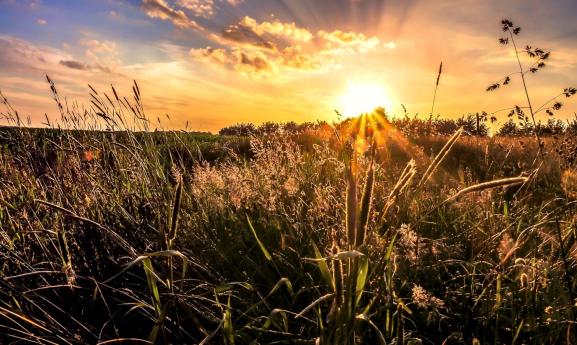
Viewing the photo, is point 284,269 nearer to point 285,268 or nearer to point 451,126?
point 285,268

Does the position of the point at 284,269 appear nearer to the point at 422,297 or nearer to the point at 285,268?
the point at 285,268

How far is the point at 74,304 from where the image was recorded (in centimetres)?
280

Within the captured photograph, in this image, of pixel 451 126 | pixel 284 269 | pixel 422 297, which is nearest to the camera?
pixel 422 297

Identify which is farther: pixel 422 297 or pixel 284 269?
pixel 284 269

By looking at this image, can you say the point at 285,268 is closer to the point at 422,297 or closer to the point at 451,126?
the point at 422,297

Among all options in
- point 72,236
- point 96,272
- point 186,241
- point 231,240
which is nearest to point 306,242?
point 231,240

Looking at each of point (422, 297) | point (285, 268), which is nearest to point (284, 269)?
point (285, 268)

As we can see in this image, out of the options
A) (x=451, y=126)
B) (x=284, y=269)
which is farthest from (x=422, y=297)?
(x=451, y=126)

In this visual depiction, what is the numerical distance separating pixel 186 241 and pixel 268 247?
2.33 ft

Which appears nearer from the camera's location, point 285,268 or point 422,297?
point 422,297

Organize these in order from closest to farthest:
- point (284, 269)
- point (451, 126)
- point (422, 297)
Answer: point (422, 297), point (284, 269), point (451, 126)

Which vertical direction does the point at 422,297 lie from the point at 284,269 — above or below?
above

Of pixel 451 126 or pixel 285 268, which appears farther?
pixel 451 126

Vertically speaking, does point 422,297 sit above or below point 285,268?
above
